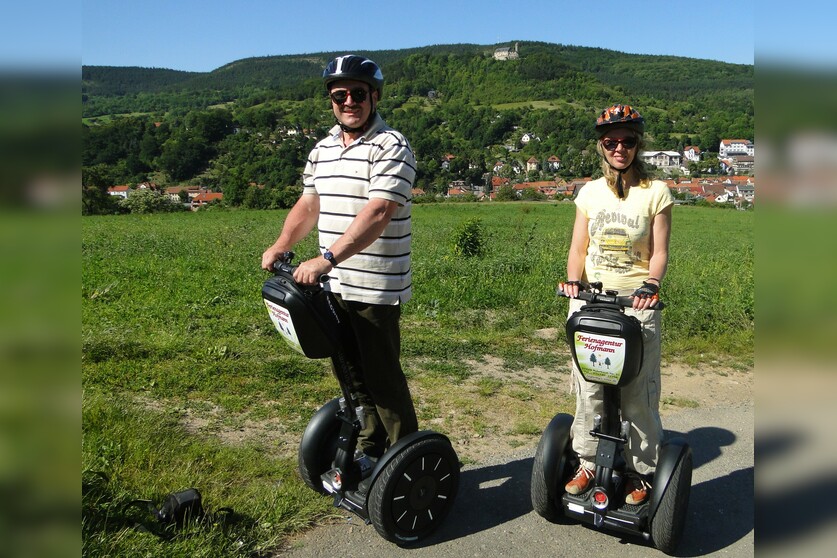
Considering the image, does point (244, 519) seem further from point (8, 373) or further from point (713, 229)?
point (713, 229)

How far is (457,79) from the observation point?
14275 cm

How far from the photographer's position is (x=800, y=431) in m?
1.03

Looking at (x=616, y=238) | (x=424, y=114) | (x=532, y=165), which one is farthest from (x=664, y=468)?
(x=424, y=114)

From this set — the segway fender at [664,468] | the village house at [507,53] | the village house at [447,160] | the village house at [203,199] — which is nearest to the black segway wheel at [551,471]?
the segway fender at [664,468]

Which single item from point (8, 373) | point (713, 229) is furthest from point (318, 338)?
point (713, 229)

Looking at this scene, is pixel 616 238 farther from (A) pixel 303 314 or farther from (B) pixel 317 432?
(B) pixel 317 432

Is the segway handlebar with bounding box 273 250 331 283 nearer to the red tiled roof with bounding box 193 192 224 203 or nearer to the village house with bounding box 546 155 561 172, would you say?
the red tiled roof with bounding box 193 192 224 203

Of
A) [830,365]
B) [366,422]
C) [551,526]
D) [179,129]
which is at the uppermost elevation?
[179,129]

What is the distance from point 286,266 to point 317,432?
1.04 meters

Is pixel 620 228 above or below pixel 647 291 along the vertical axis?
above

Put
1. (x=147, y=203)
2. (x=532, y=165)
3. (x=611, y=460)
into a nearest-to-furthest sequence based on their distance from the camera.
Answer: (x=611, y=460)
(x=147, y=203)
(x=532, y=165)

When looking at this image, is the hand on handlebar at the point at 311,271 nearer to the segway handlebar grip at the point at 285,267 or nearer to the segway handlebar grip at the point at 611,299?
the segway handlebar grip at the point at 285,267

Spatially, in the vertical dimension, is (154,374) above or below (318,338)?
below

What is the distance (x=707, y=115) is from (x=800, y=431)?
330 ft
